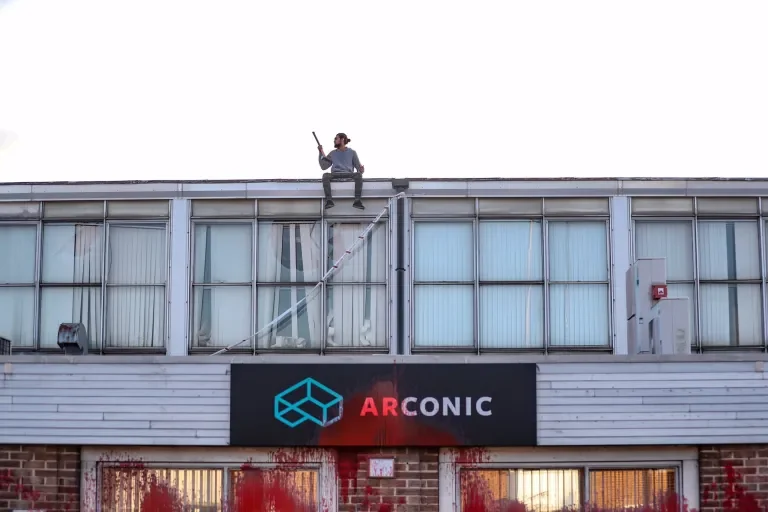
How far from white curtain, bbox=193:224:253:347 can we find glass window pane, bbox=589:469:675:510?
7871mm

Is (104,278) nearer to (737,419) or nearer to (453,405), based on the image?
(453,405)

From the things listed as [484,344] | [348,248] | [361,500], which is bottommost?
[361,500]

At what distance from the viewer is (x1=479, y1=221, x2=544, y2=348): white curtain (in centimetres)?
2205

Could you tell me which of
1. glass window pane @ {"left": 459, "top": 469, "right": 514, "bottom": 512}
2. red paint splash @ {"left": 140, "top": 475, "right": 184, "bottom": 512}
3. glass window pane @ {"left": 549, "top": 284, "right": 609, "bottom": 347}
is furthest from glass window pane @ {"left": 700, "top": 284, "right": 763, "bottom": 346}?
red paint splash @ {"left": 140, "top": 475, "right": 184, "bottom": 512}

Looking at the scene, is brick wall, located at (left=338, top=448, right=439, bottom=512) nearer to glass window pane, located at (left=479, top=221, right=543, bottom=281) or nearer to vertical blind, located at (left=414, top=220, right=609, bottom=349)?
vertical blind, located at (left=414, top=220, right=609, bottom=349)

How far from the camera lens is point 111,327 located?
2220 centimetres

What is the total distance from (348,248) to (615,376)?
7.39 m

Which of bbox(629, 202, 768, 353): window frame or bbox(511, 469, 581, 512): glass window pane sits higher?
bbox(629, 202, 768, 353): window frame

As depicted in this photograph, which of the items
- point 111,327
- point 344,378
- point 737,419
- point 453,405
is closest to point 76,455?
point 344,378

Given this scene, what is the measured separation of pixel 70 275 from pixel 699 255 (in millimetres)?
10702

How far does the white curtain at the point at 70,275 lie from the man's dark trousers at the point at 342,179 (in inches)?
154

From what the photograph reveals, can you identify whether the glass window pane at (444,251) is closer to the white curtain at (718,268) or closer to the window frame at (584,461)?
the white curtain at (718,268)

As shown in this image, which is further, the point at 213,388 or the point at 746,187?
the point at 746,187

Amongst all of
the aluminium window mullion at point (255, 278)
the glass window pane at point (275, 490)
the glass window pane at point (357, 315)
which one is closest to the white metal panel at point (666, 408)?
the glass window pane at point (275, 490)
